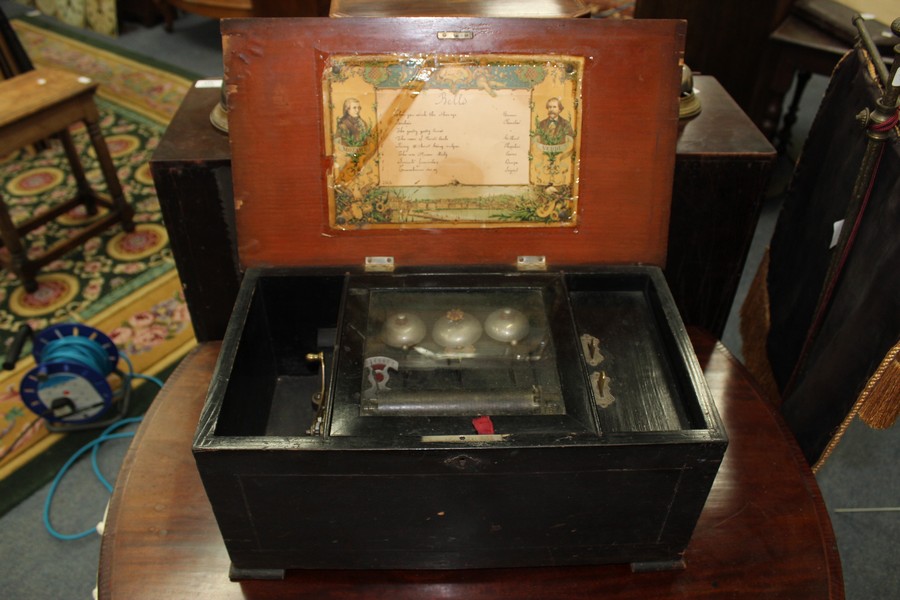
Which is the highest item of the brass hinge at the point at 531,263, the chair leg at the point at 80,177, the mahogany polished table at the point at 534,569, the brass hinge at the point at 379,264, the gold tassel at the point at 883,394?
the brass hinge at the point at 379,264

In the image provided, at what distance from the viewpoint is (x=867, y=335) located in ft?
4.15

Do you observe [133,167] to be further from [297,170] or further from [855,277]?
[855,277]

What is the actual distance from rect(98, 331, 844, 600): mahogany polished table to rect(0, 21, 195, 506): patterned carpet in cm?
106

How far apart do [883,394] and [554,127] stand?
2.37 feet

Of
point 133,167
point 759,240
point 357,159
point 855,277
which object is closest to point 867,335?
point 855,277

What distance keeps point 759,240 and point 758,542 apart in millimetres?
2051

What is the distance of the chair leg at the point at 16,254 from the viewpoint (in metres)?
Answer: 2.64

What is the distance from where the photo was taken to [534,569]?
118 centimetres

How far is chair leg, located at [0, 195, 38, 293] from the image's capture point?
8.66 feet

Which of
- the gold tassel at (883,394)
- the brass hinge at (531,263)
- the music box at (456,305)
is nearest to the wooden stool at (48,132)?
the music box at (456,305)

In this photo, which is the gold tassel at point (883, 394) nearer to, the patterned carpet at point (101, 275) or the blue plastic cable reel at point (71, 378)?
the blue plastic cable reel at point (71, 378)

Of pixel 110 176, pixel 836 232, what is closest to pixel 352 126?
pixel 836 232

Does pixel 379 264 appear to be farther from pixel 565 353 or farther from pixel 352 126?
pixel 565 353

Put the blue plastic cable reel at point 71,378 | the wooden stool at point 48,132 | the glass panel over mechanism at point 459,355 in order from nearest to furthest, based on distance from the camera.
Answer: the glass panel over mechanism at point 459,355 → the blue plastic cable reel at point 71,378 → the wooden stool at point 48,132
